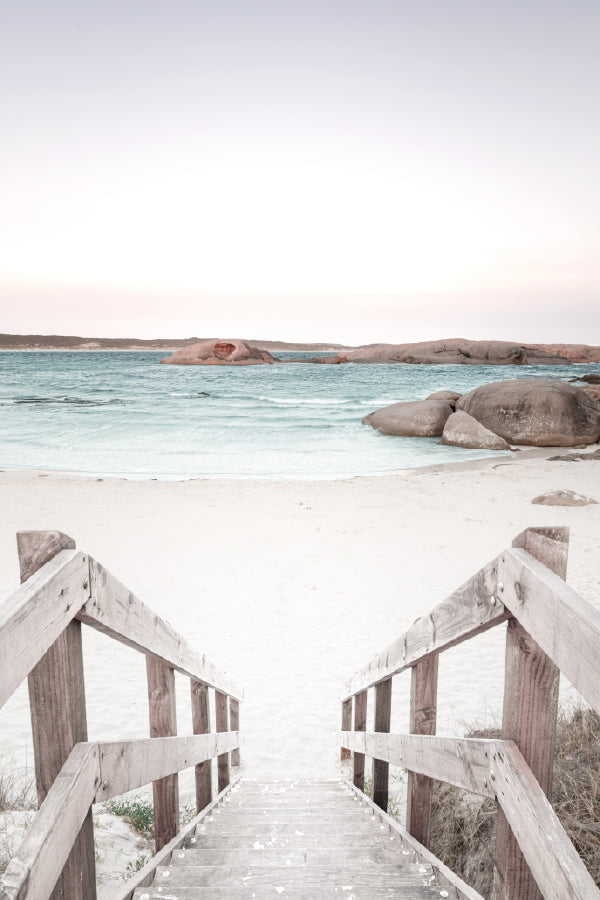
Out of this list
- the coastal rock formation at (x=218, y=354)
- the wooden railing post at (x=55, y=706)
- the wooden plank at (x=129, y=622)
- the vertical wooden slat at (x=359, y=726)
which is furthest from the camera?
the coastal rock formation at (x=218, y=354)

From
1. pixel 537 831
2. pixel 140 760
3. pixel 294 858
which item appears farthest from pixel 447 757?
pixel 294 858

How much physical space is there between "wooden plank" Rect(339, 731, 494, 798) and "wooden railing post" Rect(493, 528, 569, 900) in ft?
0.35

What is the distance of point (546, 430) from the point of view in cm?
1956

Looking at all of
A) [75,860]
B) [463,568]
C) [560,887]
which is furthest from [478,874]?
[463,568]

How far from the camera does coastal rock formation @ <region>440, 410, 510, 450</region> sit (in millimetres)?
19062

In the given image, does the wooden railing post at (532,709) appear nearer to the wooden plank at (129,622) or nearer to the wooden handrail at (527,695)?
the wooden handrail at (527,695)

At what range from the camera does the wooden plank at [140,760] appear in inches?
56.8

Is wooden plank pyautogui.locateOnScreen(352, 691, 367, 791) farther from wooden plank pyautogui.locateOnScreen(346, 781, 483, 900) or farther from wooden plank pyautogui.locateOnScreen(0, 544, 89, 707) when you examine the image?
wooden plank pyautogui.locateOnScreen(0, 544, 89, 707)

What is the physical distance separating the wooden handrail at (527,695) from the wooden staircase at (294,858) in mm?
501

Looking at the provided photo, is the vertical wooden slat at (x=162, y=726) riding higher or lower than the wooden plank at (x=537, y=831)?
lower

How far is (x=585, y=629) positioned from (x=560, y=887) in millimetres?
538

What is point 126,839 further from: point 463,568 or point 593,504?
point 593,504

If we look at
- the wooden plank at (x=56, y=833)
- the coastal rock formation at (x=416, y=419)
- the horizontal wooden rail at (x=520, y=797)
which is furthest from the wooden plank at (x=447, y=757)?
the coastal rock formation at (x=416, y=419)

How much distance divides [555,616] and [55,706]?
46.3 inches
